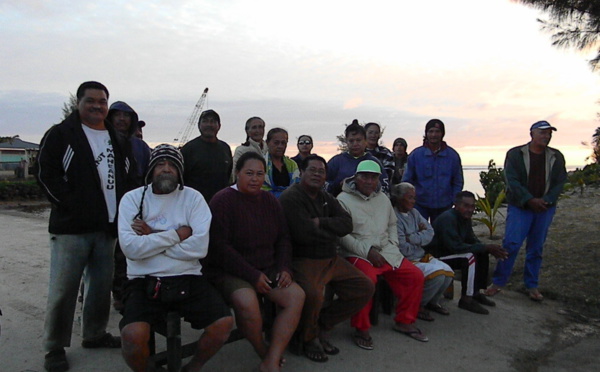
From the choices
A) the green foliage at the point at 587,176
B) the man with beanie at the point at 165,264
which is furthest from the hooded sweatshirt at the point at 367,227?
the green foliage at the point at 587,176

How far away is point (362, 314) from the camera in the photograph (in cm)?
408

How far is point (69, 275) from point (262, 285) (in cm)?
142

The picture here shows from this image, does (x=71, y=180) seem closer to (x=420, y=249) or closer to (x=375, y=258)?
(x=375, y=258)

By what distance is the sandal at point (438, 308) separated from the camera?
Answer: 192 inches

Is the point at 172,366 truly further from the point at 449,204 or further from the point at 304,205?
the point at 449,204

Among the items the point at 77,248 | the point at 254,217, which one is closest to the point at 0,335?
the point at 77,248

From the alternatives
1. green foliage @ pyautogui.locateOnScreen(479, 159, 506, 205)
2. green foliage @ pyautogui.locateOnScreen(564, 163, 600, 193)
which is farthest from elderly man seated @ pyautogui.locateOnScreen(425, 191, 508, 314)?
green foliage @ pyautogui.locateOnScreen(564, 163, 600, 193)

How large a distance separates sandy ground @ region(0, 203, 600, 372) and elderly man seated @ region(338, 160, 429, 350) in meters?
0.29

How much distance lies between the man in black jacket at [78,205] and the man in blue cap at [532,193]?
4280mm

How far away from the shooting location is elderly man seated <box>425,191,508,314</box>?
4953mm

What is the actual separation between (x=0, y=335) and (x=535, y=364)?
4.49 m

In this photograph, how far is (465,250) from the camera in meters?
4.98

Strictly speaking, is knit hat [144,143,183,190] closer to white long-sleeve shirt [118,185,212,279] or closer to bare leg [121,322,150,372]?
white long-sleeve shirt [118,185,212,279]

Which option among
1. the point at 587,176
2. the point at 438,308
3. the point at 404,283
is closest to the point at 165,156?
the point at 404,283
